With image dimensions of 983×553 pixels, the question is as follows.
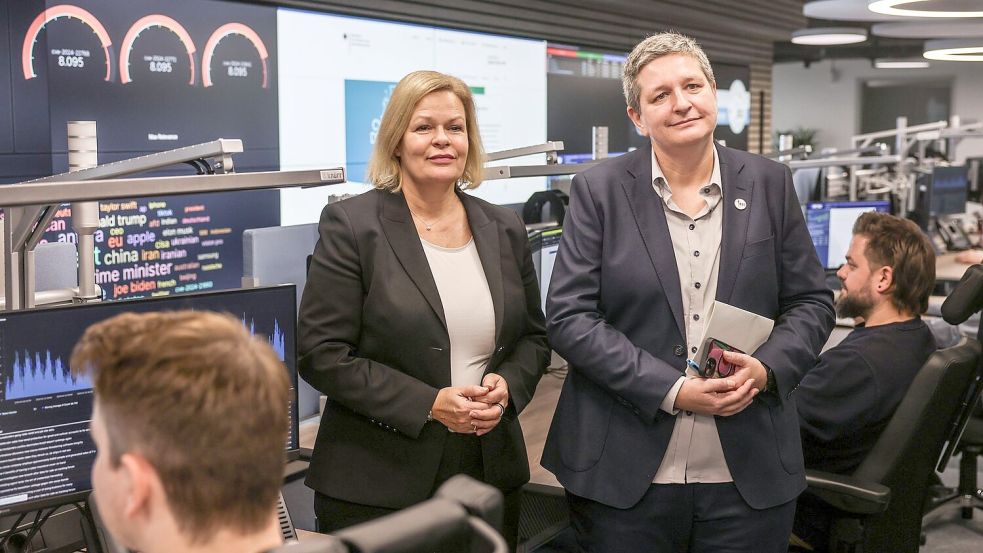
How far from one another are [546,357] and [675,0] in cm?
697

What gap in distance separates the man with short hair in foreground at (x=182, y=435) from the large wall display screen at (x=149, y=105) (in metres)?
3.46

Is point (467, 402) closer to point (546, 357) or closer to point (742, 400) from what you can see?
point (546, 357)

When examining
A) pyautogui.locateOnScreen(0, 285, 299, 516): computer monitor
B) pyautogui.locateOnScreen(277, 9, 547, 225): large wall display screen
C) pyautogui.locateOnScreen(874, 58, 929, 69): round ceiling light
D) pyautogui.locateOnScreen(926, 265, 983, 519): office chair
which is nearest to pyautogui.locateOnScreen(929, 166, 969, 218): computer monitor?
pyautogui.locateOnScreen(277, 9, 547, 225): large wall display screen

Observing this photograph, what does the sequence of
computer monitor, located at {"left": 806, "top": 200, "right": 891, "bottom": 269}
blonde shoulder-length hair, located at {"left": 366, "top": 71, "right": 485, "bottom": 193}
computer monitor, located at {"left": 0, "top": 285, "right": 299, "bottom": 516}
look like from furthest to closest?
computer monitor, located at {"left": 806, "top": 200, "right": 891, "bottom": 269} < blonde shoulder-length hair, located at {"left": 366, "top": 71, "right": 485, "bottom": 193} < computer monitor, located at {"left": 0, "top": 285, "right": 299, "bottom": 516}

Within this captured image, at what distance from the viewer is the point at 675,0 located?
8.49 m

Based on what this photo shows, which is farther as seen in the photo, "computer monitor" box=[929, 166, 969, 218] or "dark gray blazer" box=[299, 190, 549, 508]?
"computer monitor" box=[929, 166, 969, 218]

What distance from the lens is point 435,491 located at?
1984mm

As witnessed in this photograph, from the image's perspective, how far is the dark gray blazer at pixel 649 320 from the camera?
6.09ft

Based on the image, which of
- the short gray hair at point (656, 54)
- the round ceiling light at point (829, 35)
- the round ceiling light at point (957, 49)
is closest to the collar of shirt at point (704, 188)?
the short gray hair at point (656, 54)

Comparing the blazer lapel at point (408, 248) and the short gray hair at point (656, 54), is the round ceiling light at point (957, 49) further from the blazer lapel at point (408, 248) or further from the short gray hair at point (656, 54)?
the blazer lapel at point (408, 248)

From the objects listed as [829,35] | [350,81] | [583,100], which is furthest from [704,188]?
[829,35]

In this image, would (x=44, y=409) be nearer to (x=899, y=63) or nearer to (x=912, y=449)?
(x=912, y=449)

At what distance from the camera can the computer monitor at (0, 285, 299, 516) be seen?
5.19ft

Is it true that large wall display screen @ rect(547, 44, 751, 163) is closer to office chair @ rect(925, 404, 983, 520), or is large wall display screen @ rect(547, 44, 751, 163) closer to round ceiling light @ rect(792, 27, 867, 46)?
round ceiling light @ rect(792, 27, 867, 46)
